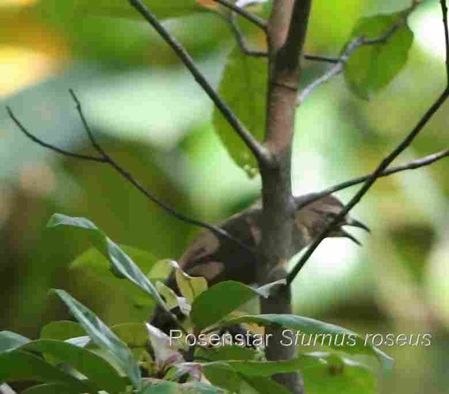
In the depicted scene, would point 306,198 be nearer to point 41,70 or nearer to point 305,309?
point 305,309

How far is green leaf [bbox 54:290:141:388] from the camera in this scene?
2.18ft

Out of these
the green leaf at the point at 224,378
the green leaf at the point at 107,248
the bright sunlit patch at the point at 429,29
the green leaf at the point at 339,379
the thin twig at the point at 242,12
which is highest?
the bright sunlit patch at the point at 429,29

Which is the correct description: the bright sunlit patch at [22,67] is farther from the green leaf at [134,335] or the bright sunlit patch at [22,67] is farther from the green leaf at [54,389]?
the green leaf at [54,389]

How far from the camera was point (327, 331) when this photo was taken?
0.72m

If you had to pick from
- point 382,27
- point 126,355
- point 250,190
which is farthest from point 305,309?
point 126,355

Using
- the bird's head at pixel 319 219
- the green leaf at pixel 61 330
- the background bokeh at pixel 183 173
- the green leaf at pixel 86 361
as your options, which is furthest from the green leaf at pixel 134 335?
the background bokeh at pixel 183 173

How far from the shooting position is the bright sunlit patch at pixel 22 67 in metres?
2.73

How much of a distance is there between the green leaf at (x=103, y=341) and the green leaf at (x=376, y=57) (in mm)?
660

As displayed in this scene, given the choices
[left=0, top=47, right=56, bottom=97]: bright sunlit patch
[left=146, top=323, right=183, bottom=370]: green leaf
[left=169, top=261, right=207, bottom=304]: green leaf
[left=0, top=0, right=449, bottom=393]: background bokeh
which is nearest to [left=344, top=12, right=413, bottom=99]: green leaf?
[left=169, top=261, right=207, bottom=304]: green leaf

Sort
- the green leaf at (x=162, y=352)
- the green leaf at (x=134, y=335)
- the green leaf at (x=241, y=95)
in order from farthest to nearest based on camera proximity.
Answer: the green leaf at (x=241, y=95) < the green leaf at (x=134, y=335) < the green leaf at (x=162, y=352)

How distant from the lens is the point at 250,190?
96.9 inches

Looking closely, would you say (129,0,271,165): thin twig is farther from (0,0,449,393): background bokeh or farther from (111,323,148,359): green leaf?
(0,0,449,393): background bokeh

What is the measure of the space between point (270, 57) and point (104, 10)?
0.25 meters

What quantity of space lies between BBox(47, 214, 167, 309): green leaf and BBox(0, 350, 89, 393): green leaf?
0.09m
